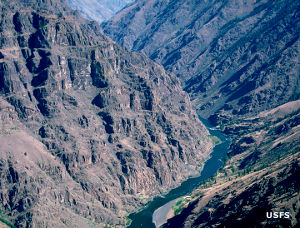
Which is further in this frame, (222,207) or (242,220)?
(222,207)

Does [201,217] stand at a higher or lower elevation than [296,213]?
lower

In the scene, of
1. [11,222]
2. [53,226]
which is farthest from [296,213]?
[11,222]

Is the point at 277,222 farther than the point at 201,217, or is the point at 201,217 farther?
the point at 201,217

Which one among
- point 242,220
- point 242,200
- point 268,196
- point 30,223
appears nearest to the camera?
point 242,220

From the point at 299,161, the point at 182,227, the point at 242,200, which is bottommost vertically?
the point at 182,227

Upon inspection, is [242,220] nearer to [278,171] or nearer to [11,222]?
[278,171]

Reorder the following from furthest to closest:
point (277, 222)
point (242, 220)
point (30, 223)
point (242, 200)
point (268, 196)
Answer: point (30, 223)
point (242, 200)
point (268, 196)
point (242, 220)
point (277, 222)

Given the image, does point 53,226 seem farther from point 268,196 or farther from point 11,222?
point 268,196

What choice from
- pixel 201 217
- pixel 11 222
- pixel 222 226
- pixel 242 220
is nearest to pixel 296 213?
pixel 242 220

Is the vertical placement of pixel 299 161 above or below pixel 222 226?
above
